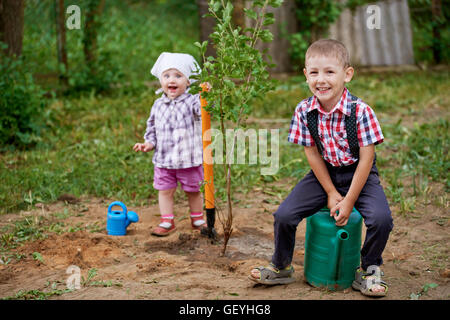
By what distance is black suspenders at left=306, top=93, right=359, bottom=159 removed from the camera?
9.21 feet

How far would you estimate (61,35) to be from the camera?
24.1 ft

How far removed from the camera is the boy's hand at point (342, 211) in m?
2.79

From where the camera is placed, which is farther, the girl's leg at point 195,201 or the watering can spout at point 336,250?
the girl's leg at point 195,201

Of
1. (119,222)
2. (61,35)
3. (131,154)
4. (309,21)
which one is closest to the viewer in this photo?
(119,222)

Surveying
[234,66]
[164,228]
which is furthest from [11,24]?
[234,66]

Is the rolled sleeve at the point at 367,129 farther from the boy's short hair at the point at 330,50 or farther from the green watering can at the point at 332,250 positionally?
the green watering can at the point at 332,250

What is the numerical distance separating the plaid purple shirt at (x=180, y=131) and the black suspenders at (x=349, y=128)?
1.08 m

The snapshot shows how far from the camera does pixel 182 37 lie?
37.0ft

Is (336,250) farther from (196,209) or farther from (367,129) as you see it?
(196,209)

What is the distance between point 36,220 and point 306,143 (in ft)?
7.15

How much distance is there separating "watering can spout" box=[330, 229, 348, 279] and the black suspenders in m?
0.42

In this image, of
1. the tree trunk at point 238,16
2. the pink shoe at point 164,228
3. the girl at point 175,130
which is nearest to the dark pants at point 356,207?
the girl at point 175,130

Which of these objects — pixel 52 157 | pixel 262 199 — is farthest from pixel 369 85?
pixel 52 157

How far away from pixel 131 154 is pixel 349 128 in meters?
3.08
